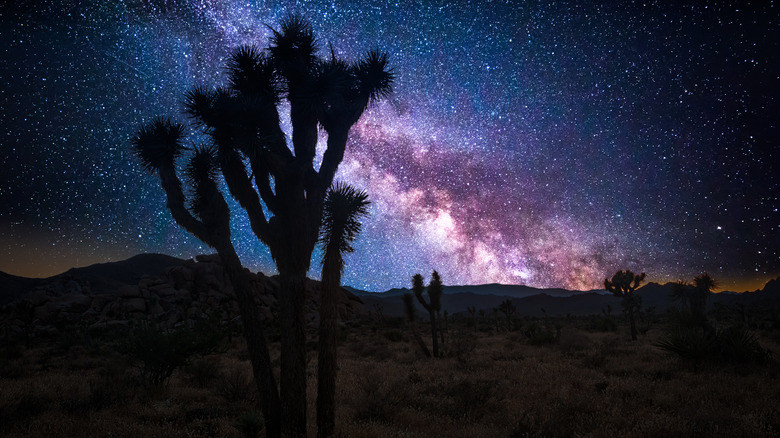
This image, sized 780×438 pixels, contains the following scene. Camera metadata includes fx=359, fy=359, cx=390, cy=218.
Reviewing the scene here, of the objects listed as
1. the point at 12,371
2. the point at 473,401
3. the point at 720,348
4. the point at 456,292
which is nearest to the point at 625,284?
the point at 720,348

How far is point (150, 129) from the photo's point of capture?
29.0 feet

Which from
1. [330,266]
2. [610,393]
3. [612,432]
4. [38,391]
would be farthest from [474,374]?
[38,391]

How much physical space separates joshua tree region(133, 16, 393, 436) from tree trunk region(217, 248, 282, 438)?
27mm

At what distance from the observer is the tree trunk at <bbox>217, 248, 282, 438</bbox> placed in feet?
21.9

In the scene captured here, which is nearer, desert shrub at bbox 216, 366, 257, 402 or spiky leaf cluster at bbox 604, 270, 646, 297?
desert shrub at bbox 216, 366, 257, 402

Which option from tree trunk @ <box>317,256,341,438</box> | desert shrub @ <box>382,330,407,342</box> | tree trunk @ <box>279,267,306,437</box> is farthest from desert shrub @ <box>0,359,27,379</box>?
desert shrub @ <box>382,330,407,342</box>

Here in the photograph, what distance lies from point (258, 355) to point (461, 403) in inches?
191

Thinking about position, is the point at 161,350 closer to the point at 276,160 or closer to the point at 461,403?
the point at 276,160

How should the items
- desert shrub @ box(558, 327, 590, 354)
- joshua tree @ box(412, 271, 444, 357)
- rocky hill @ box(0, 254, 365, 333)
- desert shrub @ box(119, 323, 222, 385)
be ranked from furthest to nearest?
1. rocky hill @ box(0, 254, 365, 333)
2. joshua tree @ box(412, 271, 444, 357)
3. desert shrub @ box(558, 327, 590, 354)
4. desert shrub @ box(119, 323, 222, 385)

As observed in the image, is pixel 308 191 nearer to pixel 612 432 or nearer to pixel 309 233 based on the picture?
pixel 309 233

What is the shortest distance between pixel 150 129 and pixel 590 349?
65.6 feet

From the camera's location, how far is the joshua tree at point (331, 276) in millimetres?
6781

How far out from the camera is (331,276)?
732 centimetres

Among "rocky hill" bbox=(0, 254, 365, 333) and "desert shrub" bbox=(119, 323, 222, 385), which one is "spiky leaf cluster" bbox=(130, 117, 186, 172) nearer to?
"desert shrub" bbox=(119, 323, 222, 385)
